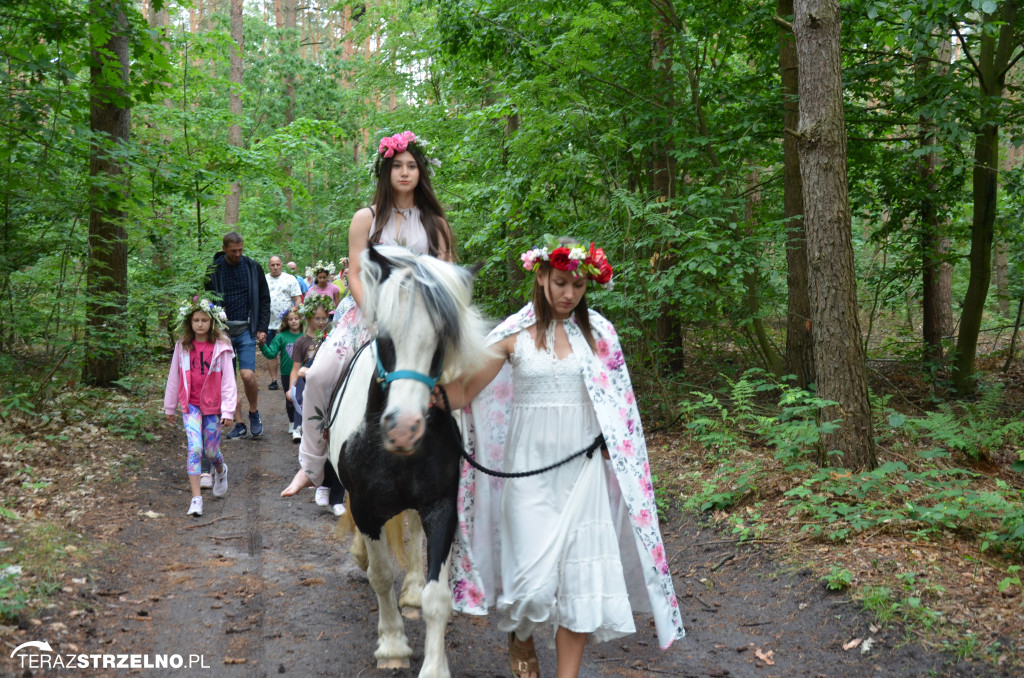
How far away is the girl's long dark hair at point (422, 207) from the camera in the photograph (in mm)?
4848

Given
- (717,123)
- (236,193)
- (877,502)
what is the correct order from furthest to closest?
1. (236,193)
2. (717,123)
3. (877,502)

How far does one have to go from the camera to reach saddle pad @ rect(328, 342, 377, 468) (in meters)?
4.19

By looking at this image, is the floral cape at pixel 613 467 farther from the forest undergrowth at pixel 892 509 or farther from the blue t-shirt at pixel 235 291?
the blue t-shirt at pixel 235 291

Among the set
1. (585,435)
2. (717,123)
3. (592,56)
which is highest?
(592,56)

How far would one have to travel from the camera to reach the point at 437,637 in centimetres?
369

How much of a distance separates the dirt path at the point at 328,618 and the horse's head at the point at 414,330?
68.9 inches

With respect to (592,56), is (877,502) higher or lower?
lower

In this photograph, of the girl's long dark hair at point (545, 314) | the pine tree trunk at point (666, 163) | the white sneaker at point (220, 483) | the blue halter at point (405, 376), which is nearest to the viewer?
the blue halter at point (405, 376)

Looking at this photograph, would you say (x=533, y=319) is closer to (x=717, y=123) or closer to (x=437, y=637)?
(x=437, y=637)

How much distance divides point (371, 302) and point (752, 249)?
Result: 534 cm

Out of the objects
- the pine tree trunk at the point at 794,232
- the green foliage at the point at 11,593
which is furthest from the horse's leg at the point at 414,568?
the pine tree trunk at the point at 794,232

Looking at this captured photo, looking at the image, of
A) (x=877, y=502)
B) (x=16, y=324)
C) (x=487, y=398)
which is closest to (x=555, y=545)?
(x=487, y=398)

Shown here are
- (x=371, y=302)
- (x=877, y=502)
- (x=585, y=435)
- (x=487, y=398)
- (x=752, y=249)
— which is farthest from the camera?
(x=752, y=249)

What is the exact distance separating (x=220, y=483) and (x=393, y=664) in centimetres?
436
